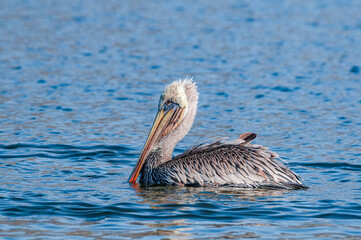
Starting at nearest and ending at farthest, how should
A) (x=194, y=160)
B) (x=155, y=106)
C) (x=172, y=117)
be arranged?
(x=194, y=160) < (x=172, y=117) < (x=155, y=106)

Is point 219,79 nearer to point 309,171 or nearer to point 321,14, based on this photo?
point 309,171

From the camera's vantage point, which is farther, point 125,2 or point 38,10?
point 125,2

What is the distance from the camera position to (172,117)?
8414 mm

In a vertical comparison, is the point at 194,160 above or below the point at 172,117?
A: below

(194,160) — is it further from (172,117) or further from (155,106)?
(155,106)

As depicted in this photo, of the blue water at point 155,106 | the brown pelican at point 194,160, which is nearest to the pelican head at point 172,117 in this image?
the brown pelican at point 194,160

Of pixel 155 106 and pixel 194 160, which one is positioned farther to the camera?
pixel 155 106

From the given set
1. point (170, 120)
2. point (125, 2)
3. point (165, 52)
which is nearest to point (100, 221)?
point (170, 120)

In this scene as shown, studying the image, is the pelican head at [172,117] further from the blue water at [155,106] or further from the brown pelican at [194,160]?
the blue water at [155,106]

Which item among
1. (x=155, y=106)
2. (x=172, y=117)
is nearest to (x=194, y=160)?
(x=172, y=117)

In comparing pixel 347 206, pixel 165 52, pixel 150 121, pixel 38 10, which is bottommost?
pixel 347 206

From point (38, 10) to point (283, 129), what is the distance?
13.9 metres

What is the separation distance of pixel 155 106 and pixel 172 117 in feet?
12.0

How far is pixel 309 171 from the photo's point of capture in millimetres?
8484
